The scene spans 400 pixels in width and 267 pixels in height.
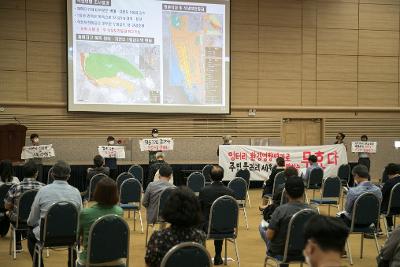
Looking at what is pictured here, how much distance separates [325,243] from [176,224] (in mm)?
1176

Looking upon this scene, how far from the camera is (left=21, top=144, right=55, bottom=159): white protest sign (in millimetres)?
11289

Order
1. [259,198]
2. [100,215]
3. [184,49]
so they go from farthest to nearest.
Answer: [184,49]
[259,198]
[100,215]

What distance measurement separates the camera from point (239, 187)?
8.09m

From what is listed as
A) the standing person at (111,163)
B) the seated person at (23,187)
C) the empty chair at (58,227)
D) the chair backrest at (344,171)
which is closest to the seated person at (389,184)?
the chair backrest at (344,171)

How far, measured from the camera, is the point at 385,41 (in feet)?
53.7

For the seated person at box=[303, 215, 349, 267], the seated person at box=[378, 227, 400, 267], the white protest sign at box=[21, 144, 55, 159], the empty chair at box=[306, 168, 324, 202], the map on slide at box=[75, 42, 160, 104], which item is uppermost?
the map on slide at box=[75, 42, 160, 104]

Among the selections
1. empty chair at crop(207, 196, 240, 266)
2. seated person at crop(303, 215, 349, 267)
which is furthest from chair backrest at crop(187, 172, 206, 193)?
seated person at crop(303, 215, 349, 267)

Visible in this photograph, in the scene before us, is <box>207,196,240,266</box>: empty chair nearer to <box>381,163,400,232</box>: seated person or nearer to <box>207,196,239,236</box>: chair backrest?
<box>207,196,239,236</box>: chair backrest

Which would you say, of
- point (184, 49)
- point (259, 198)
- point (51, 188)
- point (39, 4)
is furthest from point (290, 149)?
point (51, 188)

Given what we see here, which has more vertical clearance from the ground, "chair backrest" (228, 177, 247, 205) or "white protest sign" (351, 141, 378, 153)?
"white protest sign" (351, 141, 378, 153)

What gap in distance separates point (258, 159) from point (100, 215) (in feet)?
28.8

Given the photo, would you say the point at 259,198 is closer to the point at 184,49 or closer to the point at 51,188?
the point at 184,49

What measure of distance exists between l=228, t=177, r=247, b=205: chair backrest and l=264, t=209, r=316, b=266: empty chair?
346 centimetres

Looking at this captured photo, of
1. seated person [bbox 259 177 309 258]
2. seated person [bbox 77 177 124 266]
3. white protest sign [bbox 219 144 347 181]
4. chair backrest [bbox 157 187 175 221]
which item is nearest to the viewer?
seated person [bbox 77 177 124 266]
